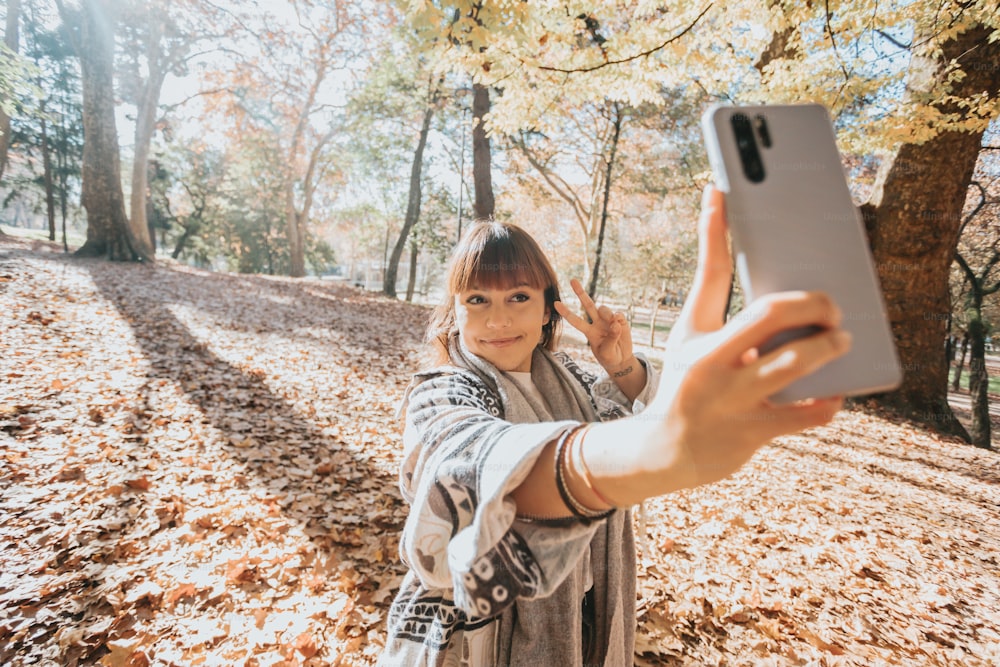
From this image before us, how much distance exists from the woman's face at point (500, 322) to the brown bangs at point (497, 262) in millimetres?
30

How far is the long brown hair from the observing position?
150 cm

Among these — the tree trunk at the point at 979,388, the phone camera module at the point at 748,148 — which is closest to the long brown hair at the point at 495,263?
the phone camera module at the point at 748,148

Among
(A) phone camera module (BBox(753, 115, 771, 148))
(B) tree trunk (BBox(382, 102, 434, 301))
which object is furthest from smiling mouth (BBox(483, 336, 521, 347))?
(B) tree trunk (BBox(382, 102, 434, 301))

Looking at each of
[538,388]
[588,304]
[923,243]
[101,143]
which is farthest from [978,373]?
[101,143]

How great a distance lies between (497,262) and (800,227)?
0.95m

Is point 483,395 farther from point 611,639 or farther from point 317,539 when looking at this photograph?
point 317,539

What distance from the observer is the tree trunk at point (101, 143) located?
11.3m

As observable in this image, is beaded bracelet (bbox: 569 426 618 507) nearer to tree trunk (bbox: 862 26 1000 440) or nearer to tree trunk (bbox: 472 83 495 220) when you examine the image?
tree trunk (bbox: 862 26 1000 440)

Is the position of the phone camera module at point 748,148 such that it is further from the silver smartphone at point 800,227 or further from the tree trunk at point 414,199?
the tree trunk at point 414,199

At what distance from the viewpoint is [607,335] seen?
1.78m

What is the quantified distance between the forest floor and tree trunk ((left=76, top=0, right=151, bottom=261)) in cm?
764

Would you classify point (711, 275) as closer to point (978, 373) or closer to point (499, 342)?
point (499, 342)

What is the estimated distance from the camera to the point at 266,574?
112 inches

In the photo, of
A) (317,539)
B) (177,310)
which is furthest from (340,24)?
(317,539)
